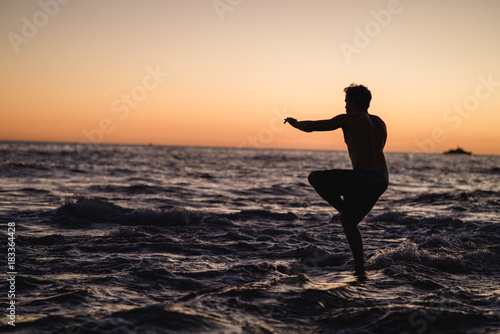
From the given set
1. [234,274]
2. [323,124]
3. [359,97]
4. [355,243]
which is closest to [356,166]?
[323,124]

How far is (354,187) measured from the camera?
509 cm

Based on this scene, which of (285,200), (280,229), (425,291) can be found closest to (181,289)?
(425,291)

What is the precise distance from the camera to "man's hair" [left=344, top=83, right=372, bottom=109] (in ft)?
17.1

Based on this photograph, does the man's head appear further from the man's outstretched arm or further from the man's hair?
the man's outstretched arm

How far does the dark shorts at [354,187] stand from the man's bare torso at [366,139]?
0.14m

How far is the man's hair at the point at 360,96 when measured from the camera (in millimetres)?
5203

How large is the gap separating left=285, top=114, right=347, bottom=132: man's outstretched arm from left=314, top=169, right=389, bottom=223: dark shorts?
604mm

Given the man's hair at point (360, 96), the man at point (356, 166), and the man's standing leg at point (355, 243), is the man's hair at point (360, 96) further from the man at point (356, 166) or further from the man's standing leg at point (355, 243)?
the man's standing leg at point (355, 243)

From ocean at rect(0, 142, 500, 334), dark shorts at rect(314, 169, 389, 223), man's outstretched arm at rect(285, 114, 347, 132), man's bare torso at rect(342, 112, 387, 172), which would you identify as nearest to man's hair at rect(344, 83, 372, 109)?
man's bare torso at rect(342, 112, 387, 172)

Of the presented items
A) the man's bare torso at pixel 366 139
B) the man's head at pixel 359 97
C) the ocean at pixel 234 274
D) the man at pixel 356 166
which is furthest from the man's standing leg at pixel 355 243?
the man's head at pixel 359 97

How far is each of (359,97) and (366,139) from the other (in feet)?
1.94

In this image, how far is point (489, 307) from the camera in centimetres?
402

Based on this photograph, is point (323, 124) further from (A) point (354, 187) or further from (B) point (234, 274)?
(B) point (234, 274)

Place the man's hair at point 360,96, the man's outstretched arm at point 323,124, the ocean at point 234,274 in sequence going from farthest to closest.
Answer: the man's hair at point 360,96
the man's outstretched arm at point 323,124
the ocean at point 234,274
